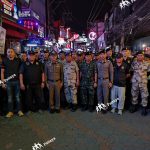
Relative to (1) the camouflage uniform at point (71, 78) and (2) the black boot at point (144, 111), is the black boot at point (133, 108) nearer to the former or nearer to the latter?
(2) the black boot at point (144, 111)

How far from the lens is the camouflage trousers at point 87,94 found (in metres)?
10.2

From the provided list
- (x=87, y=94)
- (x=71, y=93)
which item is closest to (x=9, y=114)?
(x=71, y=93)

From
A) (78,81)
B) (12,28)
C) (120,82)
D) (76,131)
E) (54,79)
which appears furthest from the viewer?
(12,28)

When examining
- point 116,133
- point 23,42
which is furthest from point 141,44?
point 116,133

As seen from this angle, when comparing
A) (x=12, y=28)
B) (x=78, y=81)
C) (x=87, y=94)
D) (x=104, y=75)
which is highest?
(x=12, y=28)

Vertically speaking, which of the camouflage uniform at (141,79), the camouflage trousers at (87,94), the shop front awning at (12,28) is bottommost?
the camouflage trousers at (87,94)

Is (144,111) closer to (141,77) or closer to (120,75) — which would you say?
(141,77)

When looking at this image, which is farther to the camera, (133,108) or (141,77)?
(133,108)

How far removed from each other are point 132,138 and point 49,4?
5486 centimetres

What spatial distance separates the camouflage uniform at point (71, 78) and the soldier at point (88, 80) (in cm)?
24

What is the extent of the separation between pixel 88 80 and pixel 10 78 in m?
2.57

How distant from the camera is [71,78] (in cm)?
1023

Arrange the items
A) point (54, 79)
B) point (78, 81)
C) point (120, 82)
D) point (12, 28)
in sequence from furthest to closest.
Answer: point (12, 28) → point (78, 81) → point (54, 79) → point (120, 82)

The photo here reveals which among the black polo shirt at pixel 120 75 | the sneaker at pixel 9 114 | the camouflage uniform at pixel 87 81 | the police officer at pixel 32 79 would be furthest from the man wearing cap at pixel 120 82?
the sneaker at pixel 9 114
